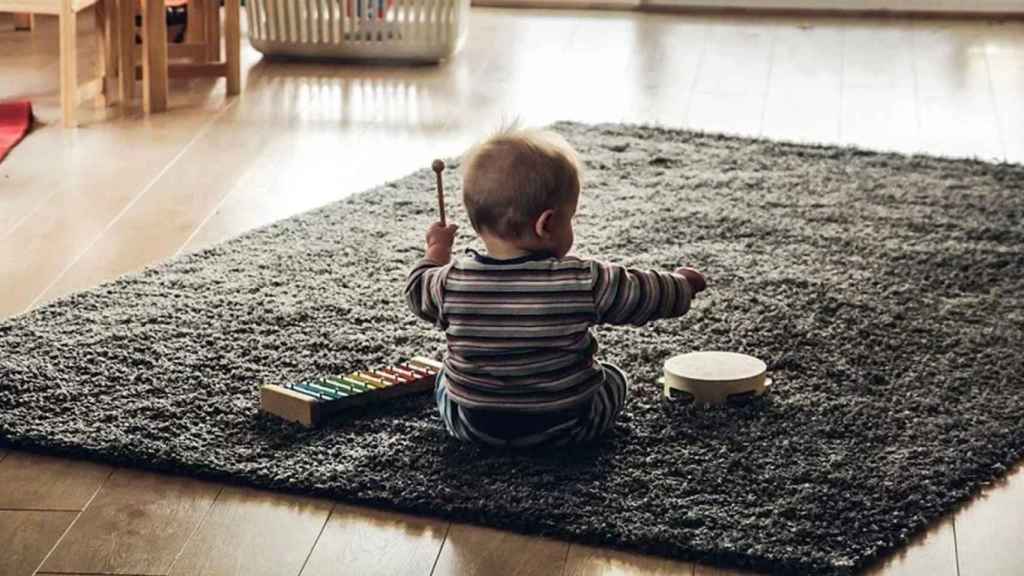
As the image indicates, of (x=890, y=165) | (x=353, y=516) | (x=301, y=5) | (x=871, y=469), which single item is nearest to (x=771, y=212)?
(x=890, y=165)

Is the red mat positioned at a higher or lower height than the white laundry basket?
lower

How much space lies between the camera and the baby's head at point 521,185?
6.40 ft

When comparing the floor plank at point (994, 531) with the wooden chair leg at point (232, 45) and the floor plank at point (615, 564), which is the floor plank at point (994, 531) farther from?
the wooden chair leg at point (232, 45)

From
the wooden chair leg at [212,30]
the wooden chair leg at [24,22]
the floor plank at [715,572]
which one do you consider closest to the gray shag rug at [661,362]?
the floor plank at [715,572]

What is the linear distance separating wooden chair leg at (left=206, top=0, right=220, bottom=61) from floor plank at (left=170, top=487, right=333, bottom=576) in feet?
8.51

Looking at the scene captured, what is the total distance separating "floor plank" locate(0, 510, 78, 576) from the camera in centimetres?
178

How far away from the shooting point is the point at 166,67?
402cm

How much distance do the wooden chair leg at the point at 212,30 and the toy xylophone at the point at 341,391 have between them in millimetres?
2293

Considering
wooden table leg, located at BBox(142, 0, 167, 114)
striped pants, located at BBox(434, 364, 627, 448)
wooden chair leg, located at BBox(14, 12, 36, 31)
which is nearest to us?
striped pants, located at BBox(434, 364, 627, 448)

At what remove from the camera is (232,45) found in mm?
4156

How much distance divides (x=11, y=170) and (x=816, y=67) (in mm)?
2271

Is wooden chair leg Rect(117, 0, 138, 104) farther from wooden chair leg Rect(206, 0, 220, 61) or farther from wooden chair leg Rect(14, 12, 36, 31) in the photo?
wooden chair leg Rect(14, 12, 36, 31)

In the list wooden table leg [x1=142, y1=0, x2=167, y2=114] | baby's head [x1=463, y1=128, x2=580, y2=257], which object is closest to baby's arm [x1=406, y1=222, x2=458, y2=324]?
baby's head [x1=463, y1=128, x2=580, y2=257]

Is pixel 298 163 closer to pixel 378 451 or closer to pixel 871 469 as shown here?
pixel 378 451
